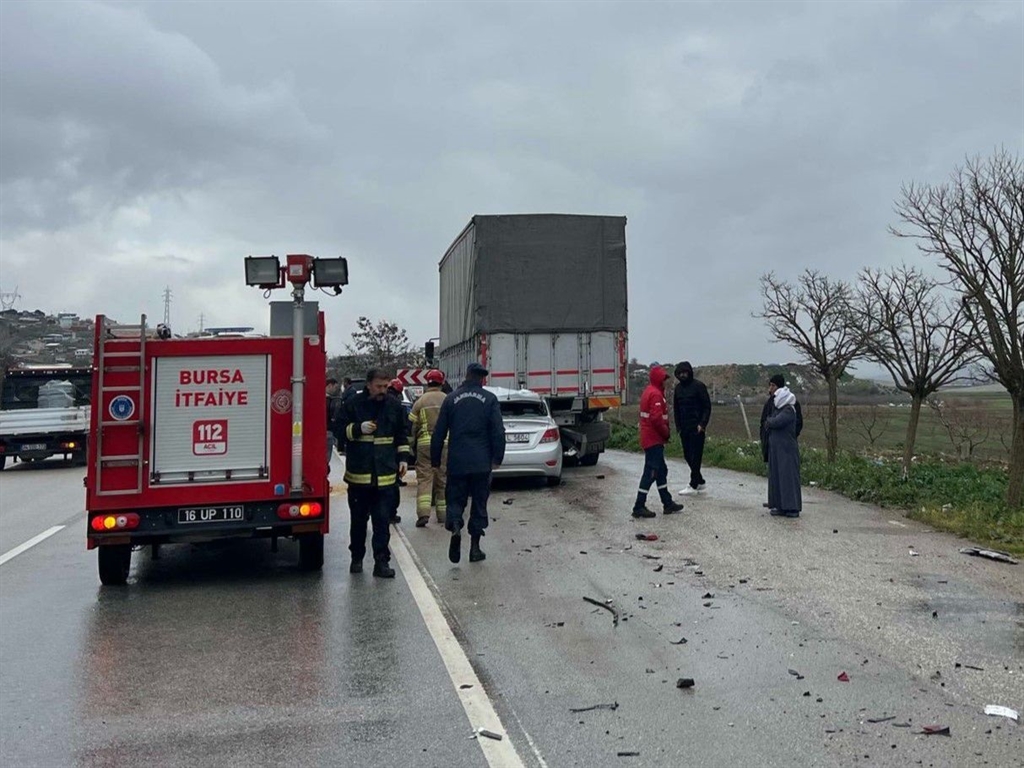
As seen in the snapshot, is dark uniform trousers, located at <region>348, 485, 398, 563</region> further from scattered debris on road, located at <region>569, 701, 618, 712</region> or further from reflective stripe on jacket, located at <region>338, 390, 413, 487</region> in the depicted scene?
scattered debris on road, located at <region>569, 701, 618, 712</region>

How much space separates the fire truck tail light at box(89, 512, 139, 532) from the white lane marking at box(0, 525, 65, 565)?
265 centimetres

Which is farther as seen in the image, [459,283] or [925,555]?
[459,283]

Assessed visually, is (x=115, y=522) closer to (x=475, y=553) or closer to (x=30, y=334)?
(x=475, y=553)

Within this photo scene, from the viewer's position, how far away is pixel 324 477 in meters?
8.83

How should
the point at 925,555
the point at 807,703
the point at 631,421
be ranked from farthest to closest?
1. the point at 631,421
2. the point at 925,555
3. the point at 807,703

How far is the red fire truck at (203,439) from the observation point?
8406mm

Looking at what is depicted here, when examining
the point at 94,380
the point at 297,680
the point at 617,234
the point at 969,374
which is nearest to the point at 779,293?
the point at 617,234

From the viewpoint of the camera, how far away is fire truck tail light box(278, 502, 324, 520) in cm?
868

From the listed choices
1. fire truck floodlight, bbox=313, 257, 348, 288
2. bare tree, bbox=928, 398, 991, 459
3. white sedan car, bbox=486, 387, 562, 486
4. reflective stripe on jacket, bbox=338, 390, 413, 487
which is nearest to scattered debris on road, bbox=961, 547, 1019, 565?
reflective stripe on jacket, bbox=338, 390, 413, 487

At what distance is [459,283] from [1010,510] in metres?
11.5

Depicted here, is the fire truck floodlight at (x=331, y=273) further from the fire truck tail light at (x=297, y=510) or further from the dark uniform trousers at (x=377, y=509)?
the fire truck tail light at (x=297, y=510)

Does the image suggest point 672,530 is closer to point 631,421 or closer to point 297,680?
point 297,680

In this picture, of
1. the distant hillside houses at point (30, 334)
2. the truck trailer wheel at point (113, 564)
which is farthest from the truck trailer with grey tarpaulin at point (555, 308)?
the distant hillside houses at point (30, 334)

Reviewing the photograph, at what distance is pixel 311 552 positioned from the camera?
9195 millimetres
